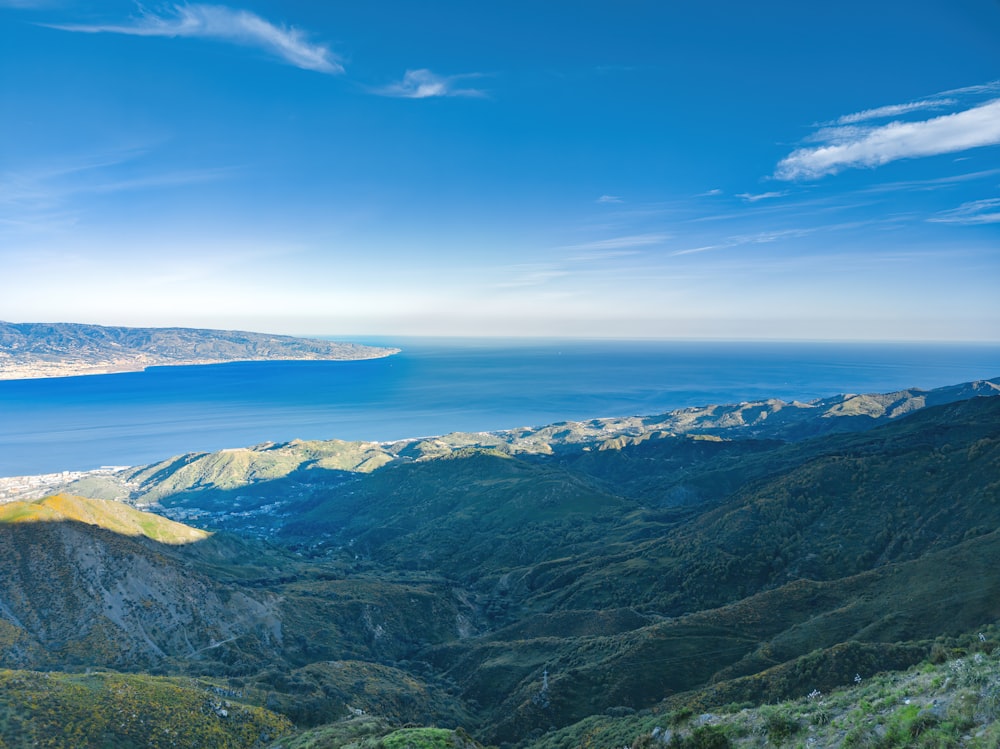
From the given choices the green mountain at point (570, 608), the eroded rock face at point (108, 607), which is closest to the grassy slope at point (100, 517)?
the green mountain at point (570, 608)

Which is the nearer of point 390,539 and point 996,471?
point 996,471

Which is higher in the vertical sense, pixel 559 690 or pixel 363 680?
pixel 559 690

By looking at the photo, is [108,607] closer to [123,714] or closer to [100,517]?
[123,714]

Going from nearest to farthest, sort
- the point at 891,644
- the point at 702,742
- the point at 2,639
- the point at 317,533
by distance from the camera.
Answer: the point at 702,742, the point at 891,644, the point at 2,639, the point at 317,533

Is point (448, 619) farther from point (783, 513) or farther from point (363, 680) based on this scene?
point (783, 513)

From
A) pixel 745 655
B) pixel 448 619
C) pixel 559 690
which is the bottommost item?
pixel 448 619

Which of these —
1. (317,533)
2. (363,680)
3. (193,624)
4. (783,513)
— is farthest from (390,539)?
(783,513)

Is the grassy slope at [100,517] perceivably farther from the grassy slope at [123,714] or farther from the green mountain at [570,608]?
the grassy slope at [123,714]

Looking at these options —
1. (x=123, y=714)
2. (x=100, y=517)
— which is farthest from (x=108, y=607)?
(x=100, y=517)

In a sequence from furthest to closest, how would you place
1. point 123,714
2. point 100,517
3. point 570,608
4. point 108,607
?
point 100,517 < point 570,608 < point 108,607 < point 123,714
